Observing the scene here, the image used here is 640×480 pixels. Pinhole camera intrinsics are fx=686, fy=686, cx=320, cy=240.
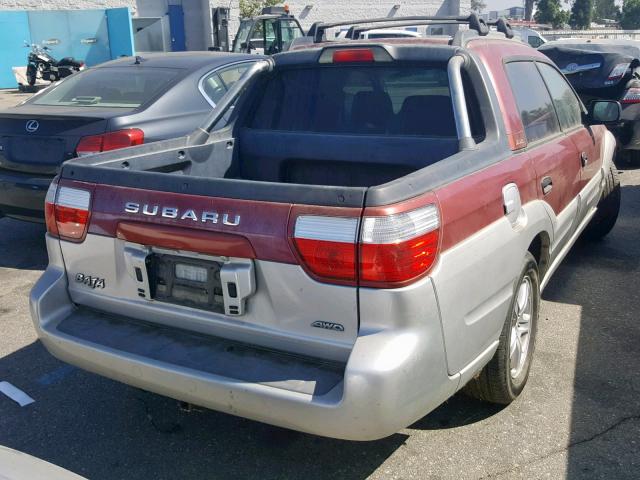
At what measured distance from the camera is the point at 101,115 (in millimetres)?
5672

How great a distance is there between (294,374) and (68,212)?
1326mm

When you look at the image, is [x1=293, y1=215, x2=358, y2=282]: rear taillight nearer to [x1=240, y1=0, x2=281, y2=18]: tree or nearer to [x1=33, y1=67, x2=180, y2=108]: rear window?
[x1=33, y1=67, x2=180, y2=108]: rear window

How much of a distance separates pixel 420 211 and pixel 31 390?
8.55 feet

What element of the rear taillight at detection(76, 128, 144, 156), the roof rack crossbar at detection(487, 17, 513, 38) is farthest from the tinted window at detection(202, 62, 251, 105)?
the roof rack crossbar at detection(487, 17, 513, 38)

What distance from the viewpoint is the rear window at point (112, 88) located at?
6.27 metres

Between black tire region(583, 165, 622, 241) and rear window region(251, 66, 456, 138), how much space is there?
101 inches

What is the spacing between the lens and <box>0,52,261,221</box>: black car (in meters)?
5.63

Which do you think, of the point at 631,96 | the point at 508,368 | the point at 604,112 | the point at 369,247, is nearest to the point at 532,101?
the point at 604,112

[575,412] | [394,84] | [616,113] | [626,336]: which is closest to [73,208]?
[394,84]

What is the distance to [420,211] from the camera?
2535 millimetres

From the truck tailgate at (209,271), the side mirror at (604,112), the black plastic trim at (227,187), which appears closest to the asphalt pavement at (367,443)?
the truck tailgate at (209,271)

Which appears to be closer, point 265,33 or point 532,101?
point 532,101

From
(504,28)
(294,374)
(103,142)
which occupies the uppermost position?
(504,28)

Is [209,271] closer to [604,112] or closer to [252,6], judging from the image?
[604,112]
